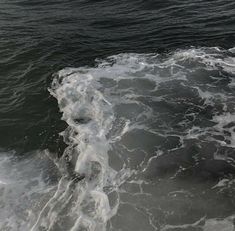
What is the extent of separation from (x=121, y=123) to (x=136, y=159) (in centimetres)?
162

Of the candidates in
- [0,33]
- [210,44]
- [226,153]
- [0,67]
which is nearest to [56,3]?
[0,33]

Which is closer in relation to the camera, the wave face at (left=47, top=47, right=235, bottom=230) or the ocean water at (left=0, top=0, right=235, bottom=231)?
the wave face at (left=47, top=47, right=235, bottom=230)

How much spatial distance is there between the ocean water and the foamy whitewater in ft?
0.09

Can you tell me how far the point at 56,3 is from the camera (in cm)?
2067

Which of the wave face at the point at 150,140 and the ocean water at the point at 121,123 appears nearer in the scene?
the wave face at the point at 150,140

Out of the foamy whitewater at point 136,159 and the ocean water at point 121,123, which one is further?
the ocean water at point 121,123

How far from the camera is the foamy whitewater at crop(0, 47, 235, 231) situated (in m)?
7.48

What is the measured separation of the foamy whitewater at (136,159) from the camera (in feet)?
24.5

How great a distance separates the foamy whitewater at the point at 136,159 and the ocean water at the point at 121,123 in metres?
0.03

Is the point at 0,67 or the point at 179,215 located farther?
the point at 0,67

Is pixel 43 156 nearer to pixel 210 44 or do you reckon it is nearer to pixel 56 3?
pixel 210 44

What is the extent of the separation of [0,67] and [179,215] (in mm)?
9249

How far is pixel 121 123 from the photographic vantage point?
10.3 meters

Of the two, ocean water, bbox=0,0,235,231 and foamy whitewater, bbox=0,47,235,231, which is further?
ocean water, bbox=0,0,235,231
